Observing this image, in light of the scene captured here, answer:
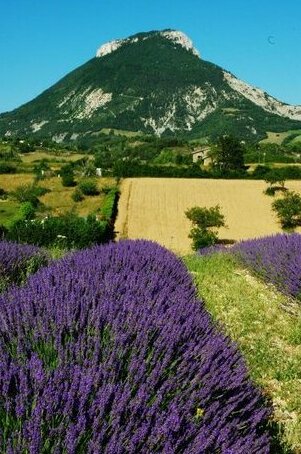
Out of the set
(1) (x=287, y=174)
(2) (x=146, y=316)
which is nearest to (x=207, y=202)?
(1) (x=287, y=174)

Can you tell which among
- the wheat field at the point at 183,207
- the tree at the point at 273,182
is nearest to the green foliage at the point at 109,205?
the wheat field at the point at 183,207

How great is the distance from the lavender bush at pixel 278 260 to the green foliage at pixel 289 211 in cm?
2977

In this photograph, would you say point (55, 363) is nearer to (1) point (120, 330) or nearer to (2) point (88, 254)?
(1) point (120, 330)

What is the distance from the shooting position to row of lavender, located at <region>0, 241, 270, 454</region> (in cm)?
211

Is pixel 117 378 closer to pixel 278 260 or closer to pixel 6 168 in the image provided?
pixel 278 260

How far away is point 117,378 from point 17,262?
13.9 feet

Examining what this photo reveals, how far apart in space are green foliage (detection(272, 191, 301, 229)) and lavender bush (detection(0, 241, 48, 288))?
3411 centimetres

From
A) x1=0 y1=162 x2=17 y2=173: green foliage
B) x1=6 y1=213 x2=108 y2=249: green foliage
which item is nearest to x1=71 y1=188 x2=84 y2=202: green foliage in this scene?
x1=6 y1=213 x2=108 y2=249: green foliage

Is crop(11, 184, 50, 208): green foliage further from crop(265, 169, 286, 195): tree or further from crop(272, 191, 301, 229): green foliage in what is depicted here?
crop(265, 169, 286, 195): tree

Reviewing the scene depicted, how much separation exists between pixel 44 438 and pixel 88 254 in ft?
14.3

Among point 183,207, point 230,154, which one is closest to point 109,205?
point 183,207

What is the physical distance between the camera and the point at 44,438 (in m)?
2.09

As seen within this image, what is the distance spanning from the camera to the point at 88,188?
5325 cm

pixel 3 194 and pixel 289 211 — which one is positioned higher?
pixel 289 211
